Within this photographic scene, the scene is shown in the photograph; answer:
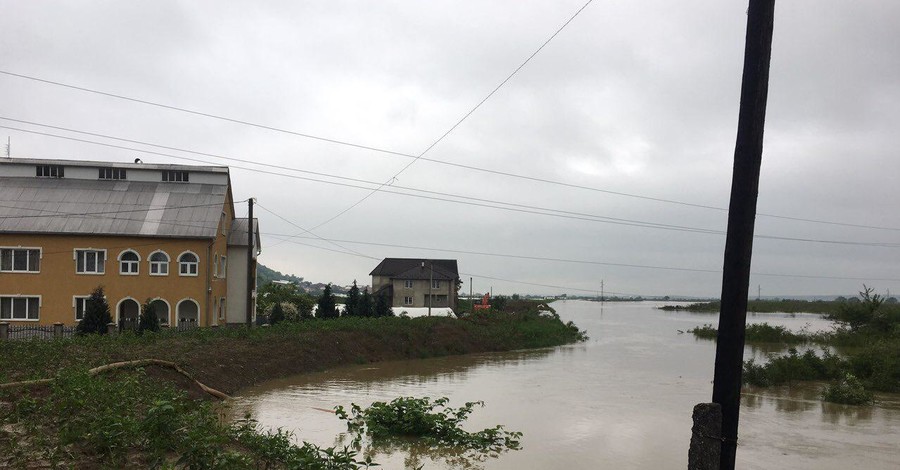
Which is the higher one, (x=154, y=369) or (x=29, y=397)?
(x=29, y=397)

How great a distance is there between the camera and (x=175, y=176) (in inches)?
1380

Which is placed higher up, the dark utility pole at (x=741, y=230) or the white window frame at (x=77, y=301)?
the dark utility pole at (x=741, y=230)

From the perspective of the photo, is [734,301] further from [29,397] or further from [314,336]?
[314,336]

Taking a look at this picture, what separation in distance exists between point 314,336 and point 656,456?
61.4 feet

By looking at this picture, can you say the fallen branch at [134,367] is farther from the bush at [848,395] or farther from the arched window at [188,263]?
the bush at [848,395]

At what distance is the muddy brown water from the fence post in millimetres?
6160

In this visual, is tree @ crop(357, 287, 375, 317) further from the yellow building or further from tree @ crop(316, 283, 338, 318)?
the yellow building

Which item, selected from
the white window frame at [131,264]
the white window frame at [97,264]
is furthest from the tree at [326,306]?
the white window frame at [97,264]

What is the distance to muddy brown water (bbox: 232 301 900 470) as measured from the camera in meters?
12.3

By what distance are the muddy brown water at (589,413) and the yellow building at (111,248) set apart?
10.7 metres

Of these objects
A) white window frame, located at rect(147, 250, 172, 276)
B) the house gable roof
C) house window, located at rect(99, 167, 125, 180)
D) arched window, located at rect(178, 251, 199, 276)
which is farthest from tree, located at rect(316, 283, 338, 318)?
the house gable roof

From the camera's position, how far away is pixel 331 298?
126 feet

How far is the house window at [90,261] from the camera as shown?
3034 centimetres

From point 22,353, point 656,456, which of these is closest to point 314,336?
point 22,353
